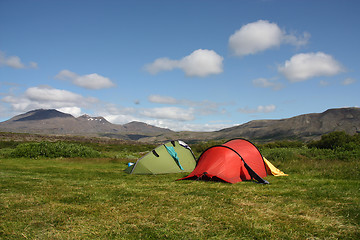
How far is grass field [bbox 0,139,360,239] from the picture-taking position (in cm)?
559

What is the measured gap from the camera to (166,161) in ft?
54.2

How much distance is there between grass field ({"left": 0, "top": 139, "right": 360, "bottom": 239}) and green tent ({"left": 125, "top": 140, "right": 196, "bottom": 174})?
4820mm

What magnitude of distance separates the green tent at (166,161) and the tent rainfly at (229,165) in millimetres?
2999

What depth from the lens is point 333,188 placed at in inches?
396

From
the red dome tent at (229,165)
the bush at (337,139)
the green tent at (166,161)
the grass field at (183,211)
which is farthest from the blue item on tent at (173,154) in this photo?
the bush at (337,139)

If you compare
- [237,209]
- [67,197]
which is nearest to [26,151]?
[67,197]

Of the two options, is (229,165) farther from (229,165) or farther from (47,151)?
(47,151)

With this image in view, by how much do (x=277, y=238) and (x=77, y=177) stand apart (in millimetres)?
11642

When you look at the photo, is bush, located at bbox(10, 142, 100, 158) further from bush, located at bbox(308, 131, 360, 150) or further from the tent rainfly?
bush, located at bbox(308, 131, 360, 150)

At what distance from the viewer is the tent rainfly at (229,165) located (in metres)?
12.3

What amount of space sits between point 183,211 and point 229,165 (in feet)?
19.6

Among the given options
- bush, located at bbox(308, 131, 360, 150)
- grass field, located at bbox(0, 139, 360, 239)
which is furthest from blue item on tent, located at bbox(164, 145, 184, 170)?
bush, located at bbox(308, 131, 360, 150)

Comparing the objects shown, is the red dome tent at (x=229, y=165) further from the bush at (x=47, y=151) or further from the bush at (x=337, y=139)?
the bush at (x=337, y=139)

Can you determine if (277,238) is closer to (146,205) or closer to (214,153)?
(146,205)
